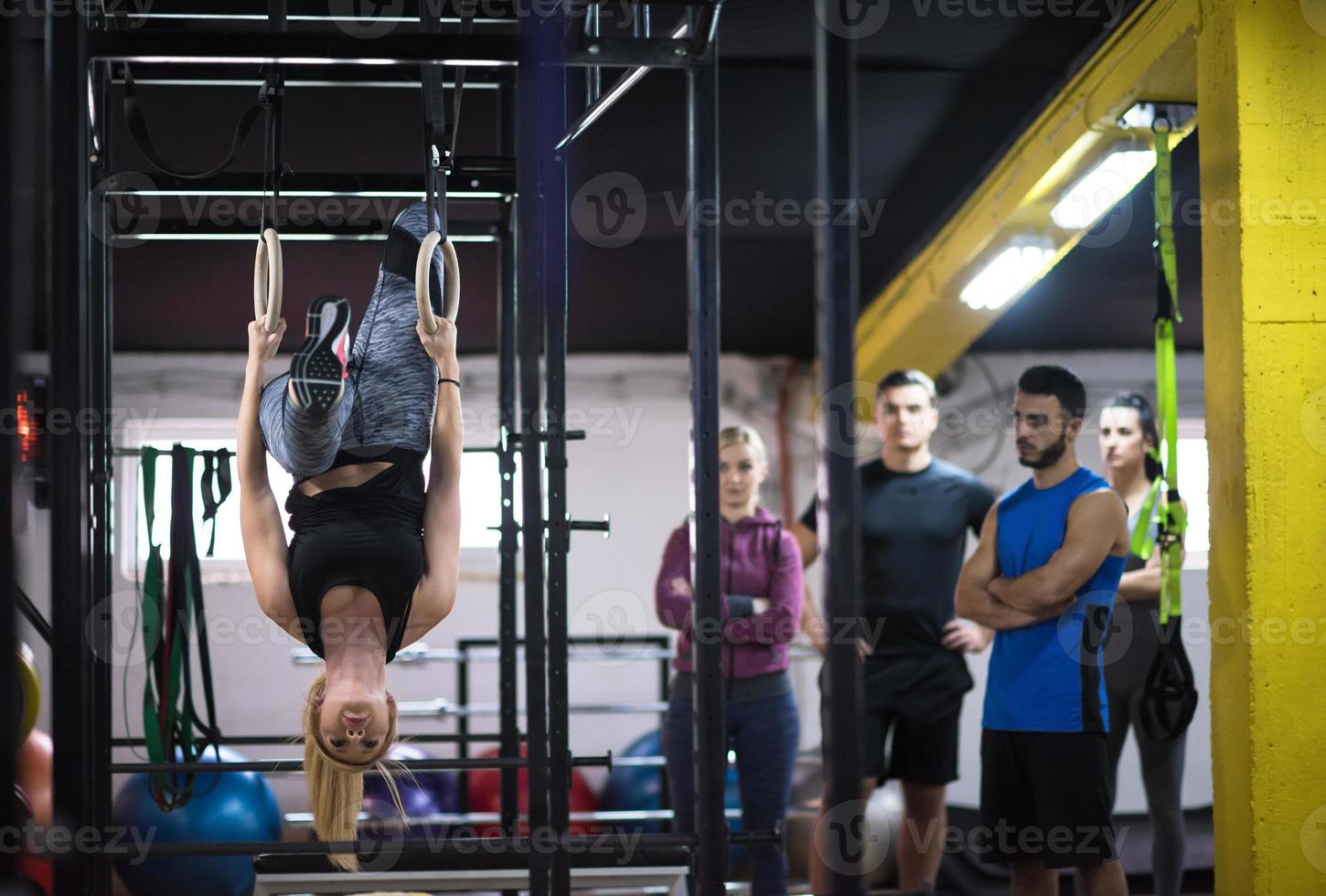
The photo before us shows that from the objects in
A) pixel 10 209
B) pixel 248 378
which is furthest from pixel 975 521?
pixel 10 209

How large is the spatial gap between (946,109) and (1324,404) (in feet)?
7.14

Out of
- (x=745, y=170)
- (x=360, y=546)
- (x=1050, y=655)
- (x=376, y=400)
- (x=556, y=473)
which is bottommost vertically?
(x=1050, y=655)

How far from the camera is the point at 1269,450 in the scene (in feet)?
7.77

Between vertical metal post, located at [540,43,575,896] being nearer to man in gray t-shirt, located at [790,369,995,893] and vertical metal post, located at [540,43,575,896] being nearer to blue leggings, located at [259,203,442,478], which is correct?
blue leggings, located at [259,203,442,478]

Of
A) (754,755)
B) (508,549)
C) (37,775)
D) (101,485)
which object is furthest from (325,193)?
(37,775)

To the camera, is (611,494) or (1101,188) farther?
(611,494)

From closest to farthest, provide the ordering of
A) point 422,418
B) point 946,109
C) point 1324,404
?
point 422,418
point 1324,404
point 946,109

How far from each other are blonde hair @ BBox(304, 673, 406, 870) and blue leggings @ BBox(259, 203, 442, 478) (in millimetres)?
363

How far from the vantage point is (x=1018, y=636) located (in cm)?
282

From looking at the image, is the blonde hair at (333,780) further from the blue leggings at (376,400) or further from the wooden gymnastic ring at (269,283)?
the wooden gymnastic ring at (269,283)

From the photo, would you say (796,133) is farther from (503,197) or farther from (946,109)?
(503,197)

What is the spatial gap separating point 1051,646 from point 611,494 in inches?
173

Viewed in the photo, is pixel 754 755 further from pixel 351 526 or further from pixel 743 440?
pixel 351 526

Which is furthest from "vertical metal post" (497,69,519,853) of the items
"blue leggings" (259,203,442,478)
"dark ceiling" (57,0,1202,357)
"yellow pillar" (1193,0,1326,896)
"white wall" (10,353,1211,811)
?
"white wall" (10,353,1211,811)
